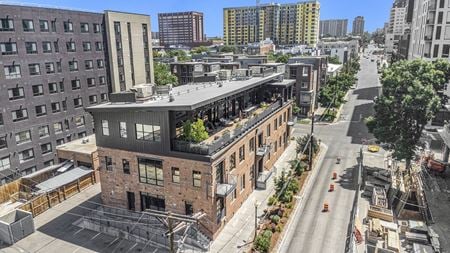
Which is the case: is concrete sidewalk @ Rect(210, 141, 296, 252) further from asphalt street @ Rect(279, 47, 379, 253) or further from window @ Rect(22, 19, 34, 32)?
window @ Rect(22, 19, 34, 32)

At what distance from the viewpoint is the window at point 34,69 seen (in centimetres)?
4209

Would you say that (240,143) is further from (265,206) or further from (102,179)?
(102,179)

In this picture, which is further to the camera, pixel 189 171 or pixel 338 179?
pixel 338 179

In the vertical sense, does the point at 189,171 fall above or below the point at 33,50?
below

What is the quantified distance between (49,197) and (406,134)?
39913 mm

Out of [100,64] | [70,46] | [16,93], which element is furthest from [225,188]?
[100,64]

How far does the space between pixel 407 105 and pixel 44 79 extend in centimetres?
4709

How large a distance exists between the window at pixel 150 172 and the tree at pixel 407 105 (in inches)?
1031

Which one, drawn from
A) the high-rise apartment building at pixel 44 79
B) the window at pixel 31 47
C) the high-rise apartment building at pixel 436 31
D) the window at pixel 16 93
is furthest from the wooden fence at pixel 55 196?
the high-rise apartment building at pixel 436 31

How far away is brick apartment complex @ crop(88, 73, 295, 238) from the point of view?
24.6 m

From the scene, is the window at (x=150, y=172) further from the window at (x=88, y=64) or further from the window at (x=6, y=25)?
the window at (x=88, y=64)

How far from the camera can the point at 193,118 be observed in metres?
30.6

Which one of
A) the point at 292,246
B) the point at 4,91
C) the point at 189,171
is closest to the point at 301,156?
the point at 292,246

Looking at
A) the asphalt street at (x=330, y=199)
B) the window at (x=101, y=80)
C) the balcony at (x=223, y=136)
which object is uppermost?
the window at (x=101, y=80)
